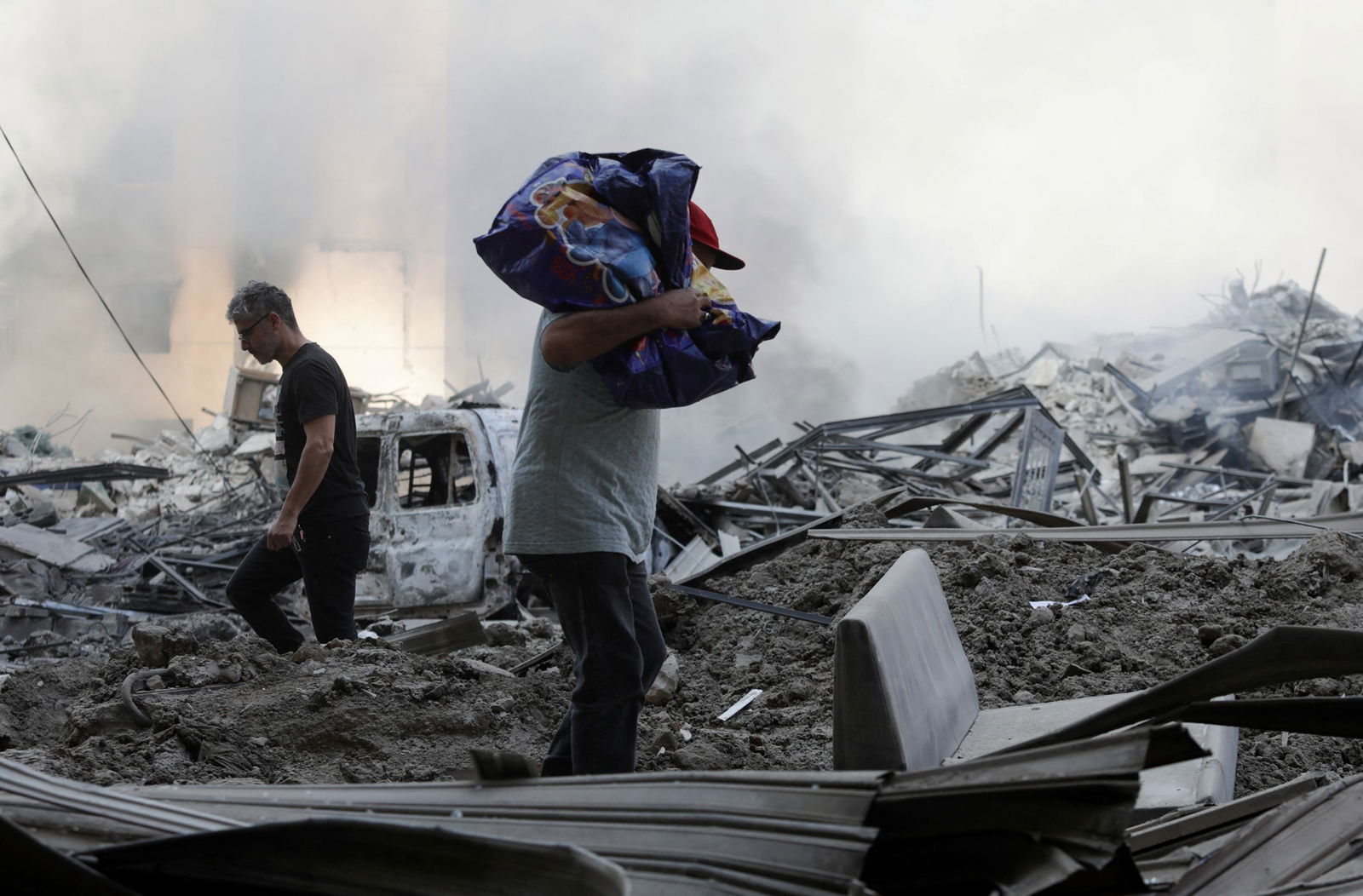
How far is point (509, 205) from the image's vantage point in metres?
2.45

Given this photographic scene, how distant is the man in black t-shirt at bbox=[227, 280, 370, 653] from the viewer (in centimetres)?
432

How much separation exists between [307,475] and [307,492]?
0.07 meters

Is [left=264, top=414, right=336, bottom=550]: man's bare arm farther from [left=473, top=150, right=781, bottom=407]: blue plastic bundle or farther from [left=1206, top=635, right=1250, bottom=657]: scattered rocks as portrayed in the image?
[left=1206, top=635, right=1250, bottom=657]: scattered rocks

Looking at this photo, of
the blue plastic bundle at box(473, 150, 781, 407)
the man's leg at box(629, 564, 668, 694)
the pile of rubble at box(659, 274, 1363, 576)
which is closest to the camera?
the blue plastic bundle at box(473, 150, 781, 407)

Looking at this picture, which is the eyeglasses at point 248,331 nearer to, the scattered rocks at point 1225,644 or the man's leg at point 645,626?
the man's leg at point 645,626

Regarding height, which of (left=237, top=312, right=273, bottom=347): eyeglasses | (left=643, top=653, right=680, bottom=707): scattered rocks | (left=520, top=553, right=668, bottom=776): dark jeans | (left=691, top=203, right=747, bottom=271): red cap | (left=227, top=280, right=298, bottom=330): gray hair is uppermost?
(left=691, top=203, right=747, bottom=271): red cap

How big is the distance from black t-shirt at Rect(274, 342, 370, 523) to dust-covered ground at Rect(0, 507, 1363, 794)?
578 mm

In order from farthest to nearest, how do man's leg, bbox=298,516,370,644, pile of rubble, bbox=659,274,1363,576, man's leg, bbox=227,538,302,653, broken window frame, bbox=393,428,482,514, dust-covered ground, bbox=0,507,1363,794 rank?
1. pile of rubble, bbox=659,274,1363,576
2. broken window frame, bbox=393,428,482,514
3. man's leg, bbox=227,538,302,653
4. man's leg, bbox=298,516,370,644
5. dust-covered ground, bbox=0,507,1363,794

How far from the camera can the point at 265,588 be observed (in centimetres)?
450

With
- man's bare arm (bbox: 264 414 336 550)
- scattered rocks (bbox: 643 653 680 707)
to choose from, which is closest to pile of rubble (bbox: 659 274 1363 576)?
scattered rocks (bbox: 643 653 680 707)

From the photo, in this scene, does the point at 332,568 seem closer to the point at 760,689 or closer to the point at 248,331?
the point at 248,331

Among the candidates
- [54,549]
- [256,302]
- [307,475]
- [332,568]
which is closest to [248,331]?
[256,302]

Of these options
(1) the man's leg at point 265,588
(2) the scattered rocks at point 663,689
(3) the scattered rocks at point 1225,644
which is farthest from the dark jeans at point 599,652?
(3) the scattered rocks at point 1225,644

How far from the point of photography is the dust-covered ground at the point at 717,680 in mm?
3521
